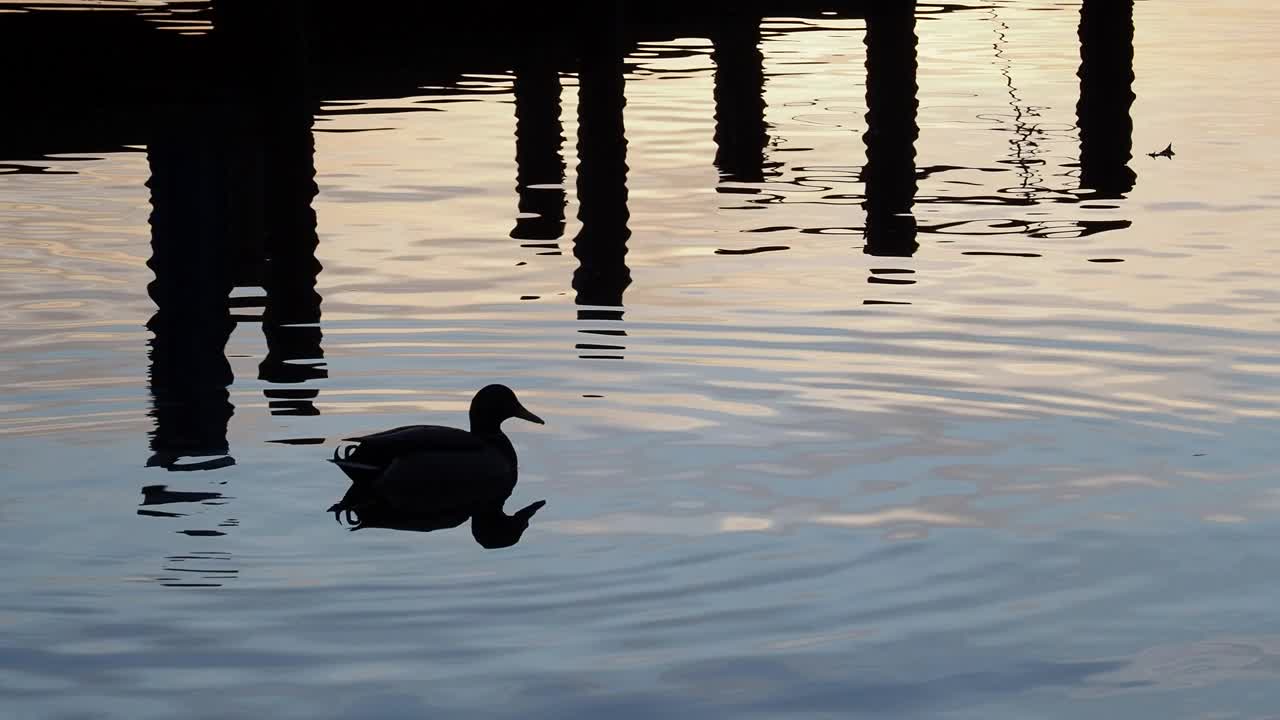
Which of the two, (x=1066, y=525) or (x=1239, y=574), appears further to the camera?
(x=1066, y=525)

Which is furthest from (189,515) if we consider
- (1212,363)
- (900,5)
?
(900,5)

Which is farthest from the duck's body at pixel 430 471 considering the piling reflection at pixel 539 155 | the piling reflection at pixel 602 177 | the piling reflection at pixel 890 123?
the piling reflection at pixel 890 123

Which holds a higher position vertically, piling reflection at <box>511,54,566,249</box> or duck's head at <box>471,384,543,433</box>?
piling reflection at <box>511,54,566,249</box>

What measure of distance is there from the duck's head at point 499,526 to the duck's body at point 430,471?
0.14 metres

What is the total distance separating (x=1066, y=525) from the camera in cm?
935

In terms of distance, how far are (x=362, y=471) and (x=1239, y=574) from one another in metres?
3.80

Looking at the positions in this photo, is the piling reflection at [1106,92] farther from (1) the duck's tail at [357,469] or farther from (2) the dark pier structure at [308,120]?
(1) the duck's tail at [357,469]

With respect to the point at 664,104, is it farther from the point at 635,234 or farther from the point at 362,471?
the point at 362,471

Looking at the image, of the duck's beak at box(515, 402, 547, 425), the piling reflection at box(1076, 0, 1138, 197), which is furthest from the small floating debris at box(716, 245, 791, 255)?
the duck's beak at box(515, 402, 547, 425)

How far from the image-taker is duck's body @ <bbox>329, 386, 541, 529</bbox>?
953cm

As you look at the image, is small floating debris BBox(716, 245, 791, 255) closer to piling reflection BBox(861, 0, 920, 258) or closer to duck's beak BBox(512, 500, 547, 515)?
piling reflection BBox(861, 0, 920, 258)

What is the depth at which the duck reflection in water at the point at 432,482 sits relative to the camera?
948 centimetres

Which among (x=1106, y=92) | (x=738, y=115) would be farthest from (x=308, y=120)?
(x=1106, y=92)

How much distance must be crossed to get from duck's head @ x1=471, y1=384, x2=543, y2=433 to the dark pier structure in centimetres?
114
